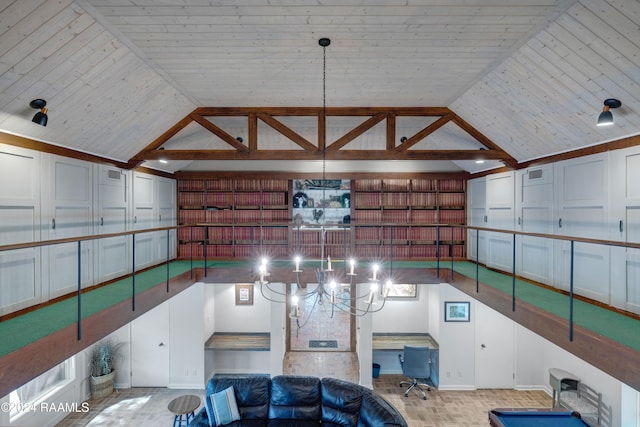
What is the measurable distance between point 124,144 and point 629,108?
6.33 meters

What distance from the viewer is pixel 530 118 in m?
4.22

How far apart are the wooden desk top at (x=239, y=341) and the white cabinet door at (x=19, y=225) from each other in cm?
388

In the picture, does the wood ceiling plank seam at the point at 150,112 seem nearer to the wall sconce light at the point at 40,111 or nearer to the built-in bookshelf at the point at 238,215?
the wall sconce light at the point at 40,111

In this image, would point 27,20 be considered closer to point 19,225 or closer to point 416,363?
point 19,225

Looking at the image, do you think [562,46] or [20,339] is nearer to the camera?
[20,339]

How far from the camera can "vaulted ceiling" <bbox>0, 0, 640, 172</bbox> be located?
9.07 ft

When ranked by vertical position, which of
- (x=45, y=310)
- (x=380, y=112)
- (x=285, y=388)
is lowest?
(x=285, y=388)

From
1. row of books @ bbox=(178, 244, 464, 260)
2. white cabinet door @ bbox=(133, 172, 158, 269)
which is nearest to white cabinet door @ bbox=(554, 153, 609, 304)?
row of books @ bbox=(178, 244, 464, 260)

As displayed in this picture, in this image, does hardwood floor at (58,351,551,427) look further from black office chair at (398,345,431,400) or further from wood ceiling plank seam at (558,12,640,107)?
wood ceiling plank seam at (558,12,640,107)

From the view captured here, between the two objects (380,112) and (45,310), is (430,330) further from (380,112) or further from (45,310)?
(45,310)

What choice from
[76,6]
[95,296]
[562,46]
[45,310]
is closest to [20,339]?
[45,310]

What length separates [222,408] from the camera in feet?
15.8

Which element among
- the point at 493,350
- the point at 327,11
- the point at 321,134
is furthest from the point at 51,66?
the point at 493,350

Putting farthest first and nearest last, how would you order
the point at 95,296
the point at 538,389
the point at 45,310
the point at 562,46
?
the point at 538,389 < the point at 95,296 < the point at 45,310 < the point at 562,46
